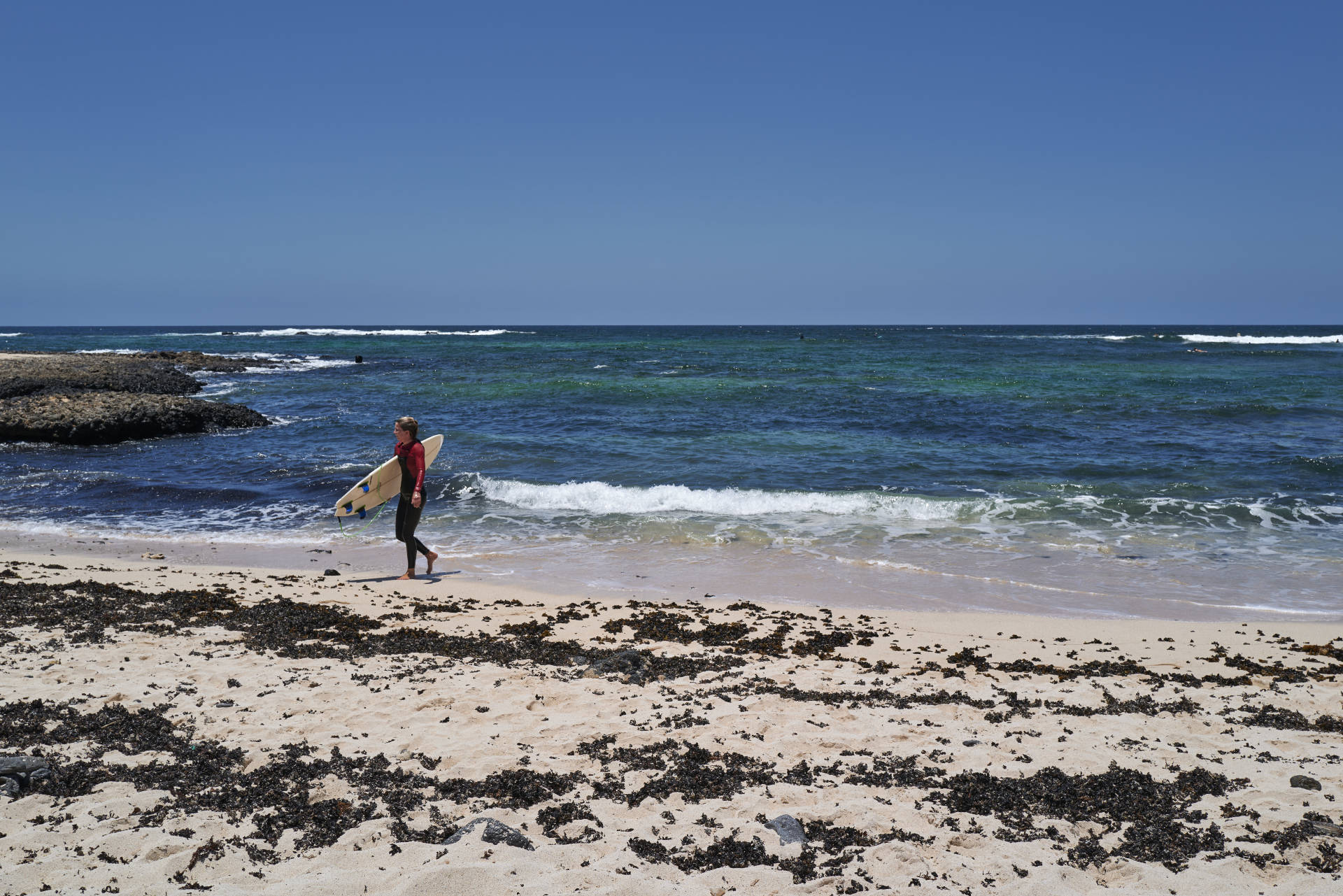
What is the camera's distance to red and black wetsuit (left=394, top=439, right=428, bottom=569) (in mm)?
9453

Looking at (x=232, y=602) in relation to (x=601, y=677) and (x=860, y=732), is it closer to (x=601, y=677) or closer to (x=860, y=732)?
(x=601, y=677)

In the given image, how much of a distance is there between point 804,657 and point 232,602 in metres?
5.49

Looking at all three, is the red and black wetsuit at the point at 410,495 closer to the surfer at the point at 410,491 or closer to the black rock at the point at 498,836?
the surfer at the point at 410,491

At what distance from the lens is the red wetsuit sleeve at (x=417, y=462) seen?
9.66m

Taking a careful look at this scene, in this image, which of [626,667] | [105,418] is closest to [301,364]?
[105,418]

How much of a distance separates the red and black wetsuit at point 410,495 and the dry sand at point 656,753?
1.83m

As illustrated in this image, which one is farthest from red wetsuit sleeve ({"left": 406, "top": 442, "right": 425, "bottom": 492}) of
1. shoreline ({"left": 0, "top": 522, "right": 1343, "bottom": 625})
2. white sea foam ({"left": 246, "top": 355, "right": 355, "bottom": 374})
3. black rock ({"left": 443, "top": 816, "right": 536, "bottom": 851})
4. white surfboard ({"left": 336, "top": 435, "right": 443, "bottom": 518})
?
white sea foam ({"left": 246, "top": 355, "right": 355, "bottom": 374})

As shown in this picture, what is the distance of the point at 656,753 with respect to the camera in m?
4.73

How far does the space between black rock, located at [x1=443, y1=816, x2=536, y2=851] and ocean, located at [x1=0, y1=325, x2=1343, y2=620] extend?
211 inches

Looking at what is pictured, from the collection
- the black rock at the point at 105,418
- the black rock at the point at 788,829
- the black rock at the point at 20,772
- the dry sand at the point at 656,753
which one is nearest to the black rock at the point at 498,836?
the dry sand at the point at 656,753

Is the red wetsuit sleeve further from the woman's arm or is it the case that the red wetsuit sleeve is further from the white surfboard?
the white surfboard

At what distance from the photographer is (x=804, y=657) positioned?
22.2ft

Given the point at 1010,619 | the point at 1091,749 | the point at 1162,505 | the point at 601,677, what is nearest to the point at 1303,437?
the point at 1162,505

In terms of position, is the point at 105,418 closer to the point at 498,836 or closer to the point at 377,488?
the point at 377,488
